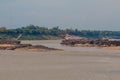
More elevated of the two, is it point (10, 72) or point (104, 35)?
point (10, 72)

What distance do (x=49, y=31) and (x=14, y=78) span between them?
10372 cm

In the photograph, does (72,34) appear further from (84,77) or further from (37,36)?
(84,77)

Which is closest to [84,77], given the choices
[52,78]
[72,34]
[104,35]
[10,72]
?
[52,78]

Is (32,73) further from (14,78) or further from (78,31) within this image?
(78,31)

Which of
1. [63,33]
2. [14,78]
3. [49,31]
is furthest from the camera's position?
[63,33]

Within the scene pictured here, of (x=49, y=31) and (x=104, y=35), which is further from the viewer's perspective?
(x=104, y=35)

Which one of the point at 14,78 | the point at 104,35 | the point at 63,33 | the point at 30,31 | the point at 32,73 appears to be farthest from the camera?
the point at 104,35

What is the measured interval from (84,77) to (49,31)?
103226 millimetres

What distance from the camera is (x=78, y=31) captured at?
13912 cm

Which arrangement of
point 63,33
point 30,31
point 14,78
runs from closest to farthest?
point 14,78, point 30,31, point 63,33

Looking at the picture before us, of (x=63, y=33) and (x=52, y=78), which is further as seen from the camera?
(x=63, y=33)

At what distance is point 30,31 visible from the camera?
113688mm

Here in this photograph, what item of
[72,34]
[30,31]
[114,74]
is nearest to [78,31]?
[72,34]

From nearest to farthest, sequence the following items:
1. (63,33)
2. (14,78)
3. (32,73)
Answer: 1. (14,78)
2. (32,73)
3. (63,33)
